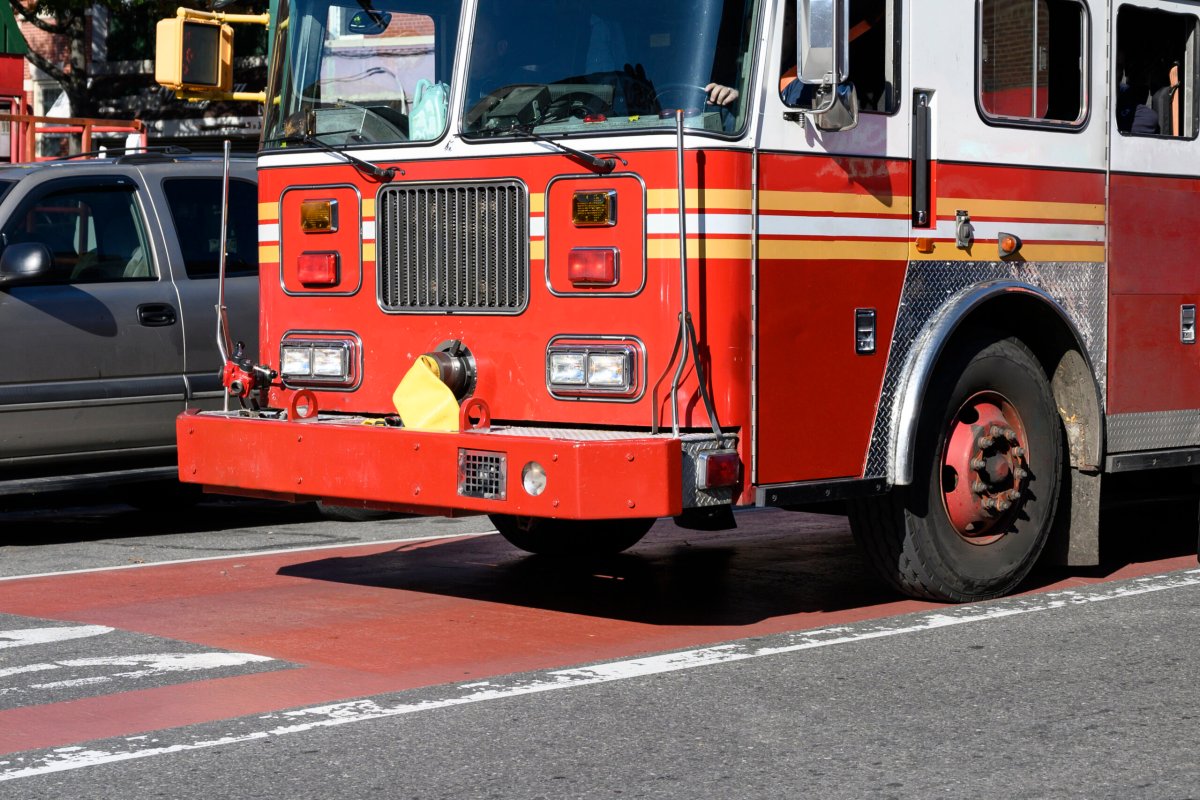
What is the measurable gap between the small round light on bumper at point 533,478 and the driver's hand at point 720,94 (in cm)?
147

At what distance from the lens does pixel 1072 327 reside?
8242 mm

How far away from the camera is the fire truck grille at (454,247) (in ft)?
24.5

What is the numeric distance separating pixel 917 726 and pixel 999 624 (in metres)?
1.83

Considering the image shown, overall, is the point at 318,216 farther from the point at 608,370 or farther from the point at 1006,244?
the point at 1006,244

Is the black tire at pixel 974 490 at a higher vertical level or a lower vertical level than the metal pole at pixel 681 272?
lower

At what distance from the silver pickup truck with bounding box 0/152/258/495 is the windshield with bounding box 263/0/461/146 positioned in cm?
222

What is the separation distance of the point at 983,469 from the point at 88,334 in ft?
16.0

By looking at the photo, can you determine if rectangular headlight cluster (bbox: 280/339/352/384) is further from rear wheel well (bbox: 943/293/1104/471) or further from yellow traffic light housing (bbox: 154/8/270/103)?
rear wheel well (bbox: 943/293/1104/471)

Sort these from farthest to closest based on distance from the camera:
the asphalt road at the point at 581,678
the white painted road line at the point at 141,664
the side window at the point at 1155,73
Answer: the side window at the point at 1155,73 → the white painted road line at the point at 141,664 → the asphalt road at the point at 581,678

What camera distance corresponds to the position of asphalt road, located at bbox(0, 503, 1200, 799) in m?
5.35

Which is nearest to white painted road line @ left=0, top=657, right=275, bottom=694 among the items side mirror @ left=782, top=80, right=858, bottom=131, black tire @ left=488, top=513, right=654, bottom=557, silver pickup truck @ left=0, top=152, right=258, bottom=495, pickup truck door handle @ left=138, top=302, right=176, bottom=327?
black tire @ left=488, top=513, right=654, bottom=557

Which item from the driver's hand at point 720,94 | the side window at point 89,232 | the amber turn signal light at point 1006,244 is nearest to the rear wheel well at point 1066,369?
the amber turn signal light at point 1006,244

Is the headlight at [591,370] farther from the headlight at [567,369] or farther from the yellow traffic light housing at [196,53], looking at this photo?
the yellow traffic light housing at [196,53]

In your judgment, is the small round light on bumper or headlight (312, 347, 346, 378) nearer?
the small round light on bumper
